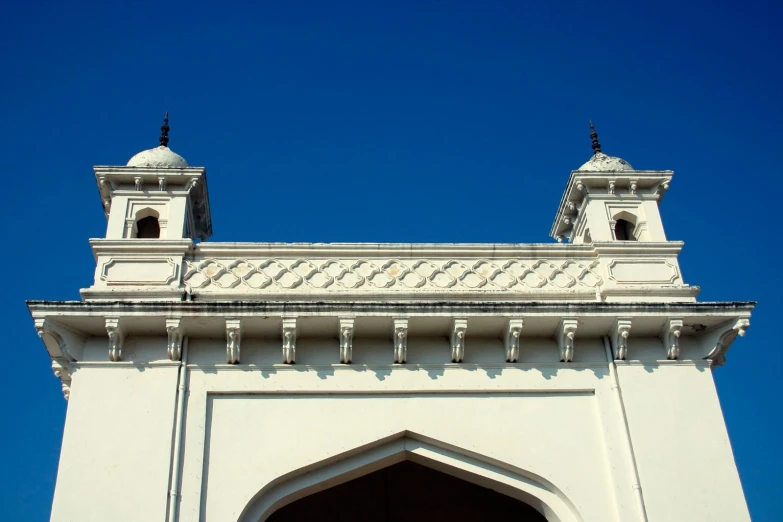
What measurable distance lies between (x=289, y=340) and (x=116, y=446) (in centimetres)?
254

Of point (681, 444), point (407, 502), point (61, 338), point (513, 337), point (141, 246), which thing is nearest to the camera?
point (681, 444)

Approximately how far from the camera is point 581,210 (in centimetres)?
1549

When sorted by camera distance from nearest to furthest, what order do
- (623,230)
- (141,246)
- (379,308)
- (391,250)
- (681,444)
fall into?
1. (681,444)
2. (379,308)
3. (141,246)
4. (391,250)
5. (623,230)

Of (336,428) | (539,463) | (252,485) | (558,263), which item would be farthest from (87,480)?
(558,263)

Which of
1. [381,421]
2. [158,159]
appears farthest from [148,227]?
[381,421]

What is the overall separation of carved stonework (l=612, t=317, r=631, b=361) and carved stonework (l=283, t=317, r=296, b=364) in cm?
433

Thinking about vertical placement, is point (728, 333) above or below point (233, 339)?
below

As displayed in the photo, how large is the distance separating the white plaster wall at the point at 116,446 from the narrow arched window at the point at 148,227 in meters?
2.64

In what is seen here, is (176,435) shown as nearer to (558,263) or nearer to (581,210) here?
(558,263)

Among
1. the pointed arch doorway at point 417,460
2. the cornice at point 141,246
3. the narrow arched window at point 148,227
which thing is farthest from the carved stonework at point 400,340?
the narrow arched window at point 148,227

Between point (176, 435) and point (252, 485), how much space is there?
1.17 m

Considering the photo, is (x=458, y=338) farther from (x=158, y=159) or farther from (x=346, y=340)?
(x=158, y=159)

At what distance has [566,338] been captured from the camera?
13.2m

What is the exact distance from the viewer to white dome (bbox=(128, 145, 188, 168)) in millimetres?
14938
